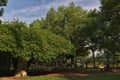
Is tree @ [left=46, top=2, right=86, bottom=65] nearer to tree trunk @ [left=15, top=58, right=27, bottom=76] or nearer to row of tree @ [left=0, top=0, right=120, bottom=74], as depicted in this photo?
row of tree @ [left=0, top=0, right=120, bottom=74]

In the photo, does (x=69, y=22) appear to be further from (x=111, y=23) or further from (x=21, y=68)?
(x=21, y=68)

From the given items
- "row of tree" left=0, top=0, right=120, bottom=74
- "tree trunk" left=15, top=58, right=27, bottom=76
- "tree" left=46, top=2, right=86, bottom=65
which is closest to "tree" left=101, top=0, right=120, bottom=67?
"row of tree" left=0, top=0, right=120, bottom=74

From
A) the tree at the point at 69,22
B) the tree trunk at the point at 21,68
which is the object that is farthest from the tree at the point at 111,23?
the tree trunk at the point at 21,68

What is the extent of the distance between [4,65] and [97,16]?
1279cm

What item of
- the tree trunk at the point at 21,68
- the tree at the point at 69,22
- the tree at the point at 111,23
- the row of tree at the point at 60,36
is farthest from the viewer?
the tree at the point at 69,22

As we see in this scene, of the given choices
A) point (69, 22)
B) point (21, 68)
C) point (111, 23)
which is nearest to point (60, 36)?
point (111, 23)

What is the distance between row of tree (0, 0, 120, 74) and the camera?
2330 centimetres

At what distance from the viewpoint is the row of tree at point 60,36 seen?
23.3 metres

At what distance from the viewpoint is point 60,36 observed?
3055 cm

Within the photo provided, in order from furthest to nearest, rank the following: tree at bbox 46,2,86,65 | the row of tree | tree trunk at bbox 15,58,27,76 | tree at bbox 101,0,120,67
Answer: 1. tree at bbox 46,2,86,65
2. tree at bbox 101,0,120,67
3. tree trunk at bbox 15,58,27,76
4. the row of tree

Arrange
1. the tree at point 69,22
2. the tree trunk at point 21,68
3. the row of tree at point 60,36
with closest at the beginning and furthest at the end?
the row of tree at point 60,36 < the tree trunk at point 21,68 < the tree at point 69,22

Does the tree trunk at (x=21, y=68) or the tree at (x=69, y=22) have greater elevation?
the tree at (x=69, y=22)

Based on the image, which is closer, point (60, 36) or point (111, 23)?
point (111, 23)

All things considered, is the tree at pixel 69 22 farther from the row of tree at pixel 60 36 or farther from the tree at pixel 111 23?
the tree at pixel 111 23
